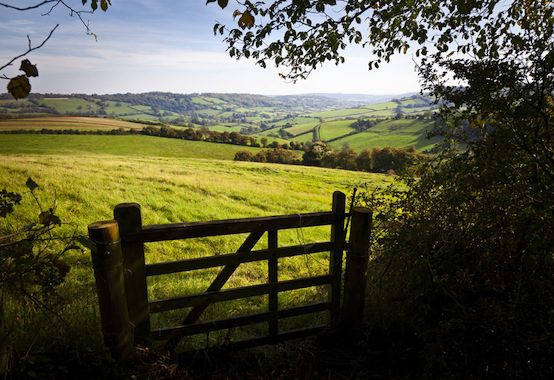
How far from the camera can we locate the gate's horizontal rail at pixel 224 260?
138 inches

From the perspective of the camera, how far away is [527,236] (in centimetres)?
342

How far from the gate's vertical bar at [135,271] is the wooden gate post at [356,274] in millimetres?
2410

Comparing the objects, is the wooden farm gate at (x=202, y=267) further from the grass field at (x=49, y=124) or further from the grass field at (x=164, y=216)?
the grass field at (x=49, y=124)

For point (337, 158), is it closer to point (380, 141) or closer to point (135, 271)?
point (380, 141)

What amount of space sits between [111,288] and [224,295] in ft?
3.93

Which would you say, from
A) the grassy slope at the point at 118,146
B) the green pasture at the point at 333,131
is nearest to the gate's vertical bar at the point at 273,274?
the grassy slope at the point at 118,146

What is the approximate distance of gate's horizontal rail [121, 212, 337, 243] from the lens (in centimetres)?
340

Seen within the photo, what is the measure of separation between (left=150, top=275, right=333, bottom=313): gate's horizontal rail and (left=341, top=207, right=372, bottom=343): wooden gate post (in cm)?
31

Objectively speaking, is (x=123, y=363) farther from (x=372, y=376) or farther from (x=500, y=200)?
(x=500, y=200)

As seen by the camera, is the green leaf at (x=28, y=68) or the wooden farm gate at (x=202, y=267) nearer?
the green leaf at (x=28, y=68)

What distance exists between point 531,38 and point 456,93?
1.08 metres

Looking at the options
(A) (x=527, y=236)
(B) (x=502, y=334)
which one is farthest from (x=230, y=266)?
(A) (x=527, y=236)

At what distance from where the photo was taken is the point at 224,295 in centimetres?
380

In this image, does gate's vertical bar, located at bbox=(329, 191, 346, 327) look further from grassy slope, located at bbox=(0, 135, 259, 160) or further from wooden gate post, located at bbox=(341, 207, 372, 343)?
grassy slope, located at bbox=(0, 135, 259, 160)
